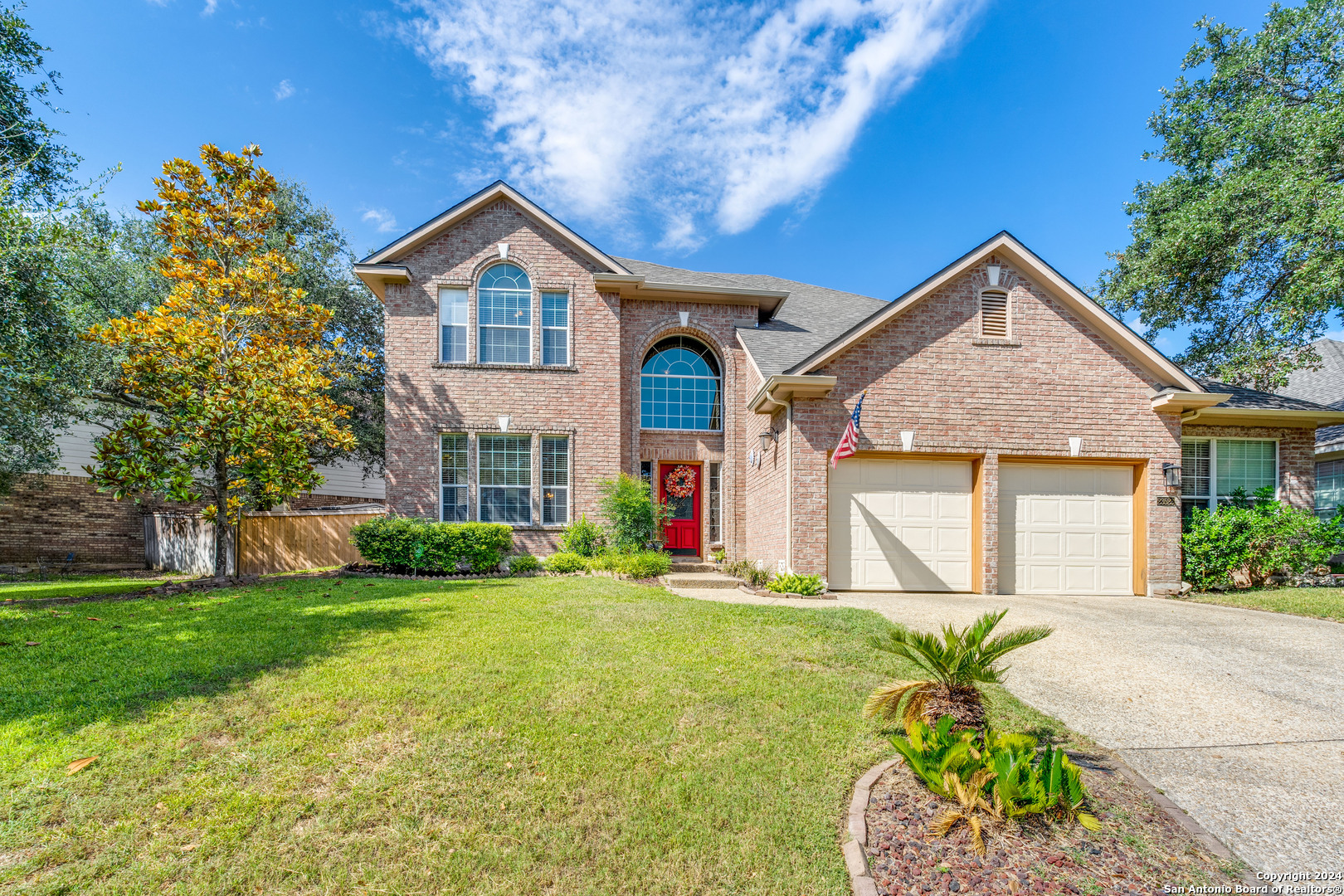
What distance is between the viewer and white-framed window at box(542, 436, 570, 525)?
1299 centimetres

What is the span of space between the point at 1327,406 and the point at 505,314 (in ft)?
61.7

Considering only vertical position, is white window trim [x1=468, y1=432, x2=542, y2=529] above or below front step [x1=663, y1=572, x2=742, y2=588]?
above

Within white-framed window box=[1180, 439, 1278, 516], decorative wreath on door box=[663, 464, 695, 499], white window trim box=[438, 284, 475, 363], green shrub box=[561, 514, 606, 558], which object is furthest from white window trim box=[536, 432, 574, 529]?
white-framed window box=[1180, 439, 1278, 516]

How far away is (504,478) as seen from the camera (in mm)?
12953

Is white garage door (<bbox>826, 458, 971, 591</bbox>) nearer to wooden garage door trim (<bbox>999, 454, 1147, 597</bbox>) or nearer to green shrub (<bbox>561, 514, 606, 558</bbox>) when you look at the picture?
wooden garage door trim (<bbox>999, 454, 1147, 597</bbox>)

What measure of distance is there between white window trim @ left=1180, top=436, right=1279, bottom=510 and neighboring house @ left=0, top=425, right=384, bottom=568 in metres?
25.0

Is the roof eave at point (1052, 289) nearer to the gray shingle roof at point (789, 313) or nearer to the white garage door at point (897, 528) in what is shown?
the gray shingle roof at point (789, 313)

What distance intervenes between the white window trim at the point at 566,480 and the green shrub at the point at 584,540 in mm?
556

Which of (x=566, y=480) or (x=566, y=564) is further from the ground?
(x=566, y=480)

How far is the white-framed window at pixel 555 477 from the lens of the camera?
42.6 feet

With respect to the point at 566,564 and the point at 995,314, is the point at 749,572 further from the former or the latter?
the point at 995,314

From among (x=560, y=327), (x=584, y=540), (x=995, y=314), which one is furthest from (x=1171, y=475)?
(x=560, y=327)

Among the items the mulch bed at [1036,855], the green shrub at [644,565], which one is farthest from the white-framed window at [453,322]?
the mulch bed at [1036,855]

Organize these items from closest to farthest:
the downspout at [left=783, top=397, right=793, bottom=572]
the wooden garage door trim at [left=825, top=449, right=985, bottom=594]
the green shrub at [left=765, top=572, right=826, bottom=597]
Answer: the green shrub at [left=765, top=572, right=826, bottom=597] < the downspout at [left=783, top=397, right=793, bottom=572] < the wooden garage door trim at [left=825, top=449, right=985, bottom=594]
